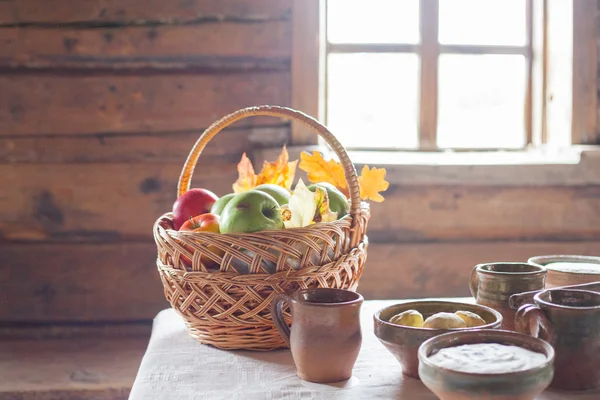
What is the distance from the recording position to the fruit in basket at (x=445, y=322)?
0.80 metres

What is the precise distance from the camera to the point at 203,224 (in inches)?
39.2

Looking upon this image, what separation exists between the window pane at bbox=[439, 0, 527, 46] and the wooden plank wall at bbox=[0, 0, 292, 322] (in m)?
0.53

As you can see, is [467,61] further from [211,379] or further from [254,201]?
[211,379]

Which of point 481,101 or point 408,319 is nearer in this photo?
point 408,319

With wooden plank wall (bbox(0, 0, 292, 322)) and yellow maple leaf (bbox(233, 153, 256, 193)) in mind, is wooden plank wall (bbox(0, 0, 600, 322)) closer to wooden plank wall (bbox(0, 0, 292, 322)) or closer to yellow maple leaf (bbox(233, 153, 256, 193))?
wooden plank wall (bbox(0, 0, 292, 322))

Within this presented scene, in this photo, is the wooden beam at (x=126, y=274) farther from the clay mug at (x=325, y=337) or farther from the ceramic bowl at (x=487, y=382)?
the ceramic bowl at (x=487, y=382)

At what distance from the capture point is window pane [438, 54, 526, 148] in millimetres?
2043

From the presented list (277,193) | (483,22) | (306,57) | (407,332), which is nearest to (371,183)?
(277,193)

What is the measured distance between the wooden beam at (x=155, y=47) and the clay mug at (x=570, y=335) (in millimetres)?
1205

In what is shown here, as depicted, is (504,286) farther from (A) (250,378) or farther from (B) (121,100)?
(B) (121,100)

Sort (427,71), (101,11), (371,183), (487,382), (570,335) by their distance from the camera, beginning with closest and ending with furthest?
(487,382) → (570,335) → (371,183) → (101,11) → (427,71)

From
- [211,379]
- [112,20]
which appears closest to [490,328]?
[211,379]

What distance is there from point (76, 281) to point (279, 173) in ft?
3.22

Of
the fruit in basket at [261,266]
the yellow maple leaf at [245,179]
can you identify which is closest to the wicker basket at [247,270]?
the fruit in basket at [261,266]
